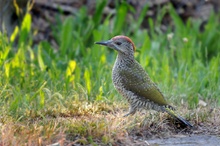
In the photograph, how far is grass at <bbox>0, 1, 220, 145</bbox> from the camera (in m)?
4.95

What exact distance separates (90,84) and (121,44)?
24.9 inches

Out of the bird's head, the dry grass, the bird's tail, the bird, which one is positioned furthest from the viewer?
the bird's head

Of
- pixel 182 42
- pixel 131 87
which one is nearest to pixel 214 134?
pixel 131 87

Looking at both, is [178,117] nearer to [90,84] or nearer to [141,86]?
[141,86]

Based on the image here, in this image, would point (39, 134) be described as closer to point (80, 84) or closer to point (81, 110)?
point (81, 110)

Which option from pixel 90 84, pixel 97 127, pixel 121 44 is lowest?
pixel 97 127

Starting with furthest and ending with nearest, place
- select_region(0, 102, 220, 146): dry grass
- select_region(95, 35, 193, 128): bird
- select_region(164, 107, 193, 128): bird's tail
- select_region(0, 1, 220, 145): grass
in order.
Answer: select_region(95, 35, 193, 128): bird → select_region(164, 107, 193, 128): bird's tail → select_region(0, 1, 220, 145): grass → select_region(0, 102, 220, 146): dry grass

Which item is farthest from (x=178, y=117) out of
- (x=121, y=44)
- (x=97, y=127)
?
(x=121, y=44)

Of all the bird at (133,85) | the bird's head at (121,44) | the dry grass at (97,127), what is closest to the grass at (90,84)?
the dry grass at (97,127)

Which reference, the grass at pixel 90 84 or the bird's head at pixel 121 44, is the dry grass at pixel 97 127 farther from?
the bird's head at pixel 121 44

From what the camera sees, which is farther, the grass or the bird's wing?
the bird's wing

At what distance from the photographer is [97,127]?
493 centimetres

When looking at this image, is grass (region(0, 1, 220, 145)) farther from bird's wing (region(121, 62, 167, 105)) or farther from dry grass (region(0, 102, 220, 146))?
bird's wing (region(121, 62, 167, 105))

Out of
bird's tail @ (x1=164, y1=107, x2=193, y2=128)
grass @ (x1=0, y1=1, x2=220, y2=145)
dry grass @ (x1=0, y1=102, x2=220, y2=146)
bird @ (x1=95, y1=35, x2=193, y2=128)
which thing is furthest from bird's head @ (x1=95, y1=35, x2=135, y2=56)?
bird's tail @ (x1=164, y1=107, x2=193, y2=128)
